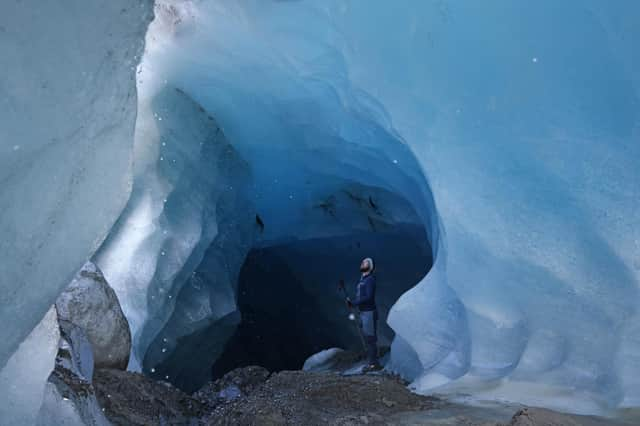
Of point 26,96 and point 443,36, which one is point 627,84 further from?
point 26,96

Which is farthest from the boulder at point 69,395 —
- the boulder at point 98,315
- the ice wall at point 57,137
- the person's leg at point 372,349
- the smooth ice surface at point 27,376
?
the person's leg at point 372,349

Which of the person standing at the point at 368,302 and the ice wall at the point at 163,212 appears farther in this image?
the ice wall at the point at 163,212

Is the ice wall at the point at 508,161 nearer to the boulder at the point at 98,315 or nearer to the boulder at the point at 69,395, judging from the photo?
the boulder at the point at 98,315

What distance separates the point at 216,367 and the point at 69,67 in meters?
6.35

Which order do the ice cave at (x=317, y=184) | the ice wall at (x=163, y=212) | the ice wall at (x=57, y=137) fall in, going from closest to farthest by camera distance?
the ice wall at (x=57, y=137)
the ice cave at (x=317, y=184)
the ice wall at (x=163, y=212)

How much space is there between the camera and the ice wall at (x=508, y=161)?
396 centimetres

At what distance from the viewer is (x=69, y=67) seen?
2154 mm

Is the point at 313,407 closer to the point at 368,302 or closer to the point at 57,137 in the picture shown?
the point at 368,302

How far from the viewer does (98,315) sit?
14.4 feet

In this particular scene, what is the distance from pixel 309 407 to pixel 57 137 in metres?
2.12

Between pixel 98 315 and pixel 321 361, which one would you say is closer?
pixel 98 315

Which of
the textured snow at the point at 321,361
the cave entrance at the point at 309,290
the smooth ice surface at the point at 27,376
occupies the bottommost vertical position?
the cave entrance at the point at 309,290

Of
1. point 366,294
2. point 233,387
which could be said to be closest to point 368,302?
point 366,294

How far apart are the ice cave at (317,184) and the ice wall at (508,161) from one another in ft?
0.04
